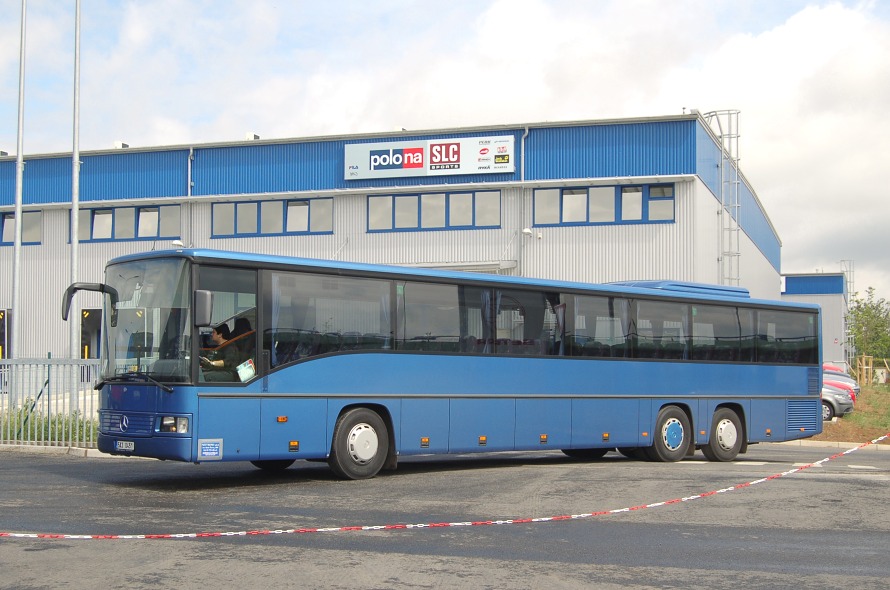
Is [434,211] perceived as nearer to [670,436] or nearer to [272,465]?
[670,436]

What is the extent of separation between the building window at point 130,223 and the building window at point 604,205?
13885mm

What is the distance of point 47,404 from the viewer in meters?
19.5

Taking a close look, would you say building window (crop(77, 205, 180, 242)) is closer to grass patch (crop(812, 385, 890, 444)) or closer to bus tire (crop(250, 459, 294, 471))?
grass patch (crop(812, 385, 890, 444))

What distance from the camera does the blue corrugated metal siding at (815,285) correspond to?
98938mm

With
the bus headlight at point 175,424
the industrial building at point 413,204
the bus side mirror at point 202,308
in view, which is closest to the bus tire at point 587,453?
the bus headlight at point 175,424

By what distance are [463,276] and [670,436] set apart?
17.4 ft

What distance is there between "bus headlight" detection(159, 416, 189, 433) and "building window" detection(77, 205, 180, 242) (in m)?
29.4

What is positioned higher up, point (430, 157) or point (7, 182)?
point (430, 157)

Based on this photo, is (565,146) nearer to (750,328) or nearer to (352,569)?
(750,328)

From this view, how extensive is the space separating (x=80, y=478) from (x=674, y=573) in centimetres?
921

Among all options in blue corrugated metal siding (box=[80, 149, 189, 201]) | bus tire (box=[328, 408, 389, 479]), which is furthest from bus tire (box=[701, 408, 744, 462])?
blue corrugated metal siding (box=[80, 149, 189, 201])

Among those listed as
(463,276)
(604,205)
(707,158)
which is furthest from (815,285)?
(463,276)

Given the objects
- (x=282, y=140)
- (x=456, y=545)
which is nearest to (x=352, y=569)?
(x=456, y=545)

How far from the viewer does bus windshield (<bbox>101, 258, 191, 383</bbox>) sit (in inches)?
525
